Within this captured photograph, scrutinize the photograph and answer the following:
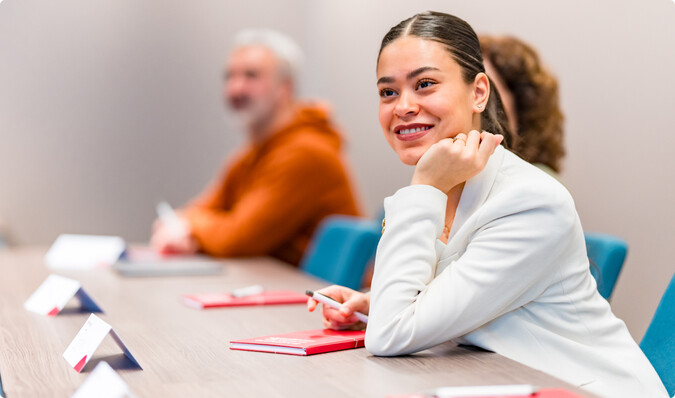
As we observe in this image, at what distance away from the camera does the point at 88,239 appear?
2.51 metres

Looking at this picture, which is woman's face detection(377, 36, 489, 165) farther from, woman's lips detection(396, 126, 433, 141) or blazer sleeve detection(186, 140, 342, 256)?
blazer sleeve detection(186, 140, 342, 256)

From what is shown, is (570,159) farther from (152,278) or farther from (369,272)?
(152,278)

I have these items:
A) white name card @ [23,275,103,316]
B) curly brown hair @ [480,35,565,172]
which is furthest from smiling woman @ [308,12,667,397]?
curly brown hair @ [480,35,565,172]

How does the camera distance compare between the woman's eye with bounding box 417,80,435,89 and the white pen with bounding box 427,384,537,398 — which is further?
the woman's eye with bounding box 417,80,435,89

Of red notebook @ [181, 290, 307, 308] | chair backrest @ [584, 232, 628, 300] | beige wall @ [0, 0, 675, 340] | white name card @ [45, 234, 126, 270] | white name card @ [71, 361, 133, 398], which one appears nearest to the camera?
white name card @ [71, 361, 133, 398]

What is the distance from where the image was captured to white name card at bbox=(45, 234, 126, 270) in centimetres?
222

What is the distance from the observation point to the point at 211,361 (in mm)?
1049

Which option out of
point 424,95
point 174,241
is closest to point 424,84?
point 424,95

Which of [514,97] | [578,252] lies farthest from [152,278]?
[578,252]

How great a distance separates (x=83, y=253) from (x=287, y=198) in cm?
75

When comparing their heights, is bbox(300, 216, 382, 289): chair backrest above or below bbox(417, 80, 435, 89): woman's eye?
below

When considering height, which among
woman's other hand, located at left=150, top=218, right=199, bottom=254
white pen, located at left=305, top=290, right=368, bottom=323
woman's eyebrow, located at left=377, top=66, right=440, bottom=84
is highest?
woman's eyebrow, located at left=377, top=66, right=440, bottom=84

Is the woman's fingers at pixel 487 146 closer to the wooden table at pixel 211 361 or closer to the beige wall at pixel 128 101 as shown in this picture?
the wooden table at pixel 211 361

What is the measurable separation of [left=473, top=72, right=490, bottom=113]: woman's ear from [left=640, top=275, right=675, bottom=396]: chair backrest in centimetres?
46
